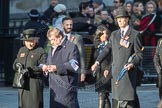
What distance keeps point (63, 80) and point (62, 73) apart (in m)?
0.14

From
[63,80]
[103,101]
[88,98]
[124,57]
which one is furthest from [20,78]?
[88,98]

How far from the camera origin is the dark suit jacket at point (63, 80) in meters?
9.62

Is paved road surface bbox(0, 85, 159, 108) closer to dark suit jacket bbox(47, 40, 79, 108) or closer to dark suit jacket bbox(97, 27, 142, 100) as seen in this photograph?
dark suit jacket bbox(97, 27, 142, 100)

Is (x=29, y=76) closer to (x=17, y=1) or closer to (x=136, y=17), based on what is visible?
(x=136, y=17)

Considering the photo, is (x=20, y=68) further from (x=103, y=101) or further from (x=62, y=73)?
(x=103, y=101)

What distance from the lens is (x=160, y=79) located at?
11523 millimetres

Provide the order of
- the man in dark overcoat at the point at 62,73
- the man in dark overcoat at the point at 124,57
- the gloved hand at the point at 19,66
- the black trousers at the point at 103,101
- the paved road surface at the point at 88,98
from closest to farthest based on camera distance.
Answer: the man in dark overcoat at the point at 62,73 → the man in dark overcoat at the point at 124,57 → the gloved hand at the point at 19,66 → the black trousers at the point at 103,101 → the paved road surface at the point at 88,98

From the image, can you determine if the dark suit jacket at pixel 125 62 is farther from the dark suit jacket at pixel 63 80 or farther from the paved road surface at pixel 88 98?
the paved road surface at pixel 88 98

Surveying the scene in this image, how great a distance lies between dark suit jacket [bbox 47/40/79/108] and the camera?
962 cm

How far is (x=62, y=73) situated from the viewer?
9.55 m

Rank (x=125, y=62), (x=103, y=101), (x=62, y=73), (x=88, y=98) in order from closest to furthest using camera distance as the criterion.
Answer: (x=62, y=73) < (x=125, y=62) < (x=103, y=101) < (x=88, y=98)

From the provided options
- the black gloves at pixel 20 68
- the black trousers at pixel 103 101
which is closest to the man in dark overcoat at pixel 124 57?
the black gloves at pixel 20 68

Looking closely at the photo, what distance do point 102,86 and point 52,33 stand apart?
2604 millimetres

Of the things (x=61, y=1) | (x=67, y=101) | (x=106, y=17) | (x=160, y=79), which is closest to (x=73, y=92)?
(x=67, y=101)
